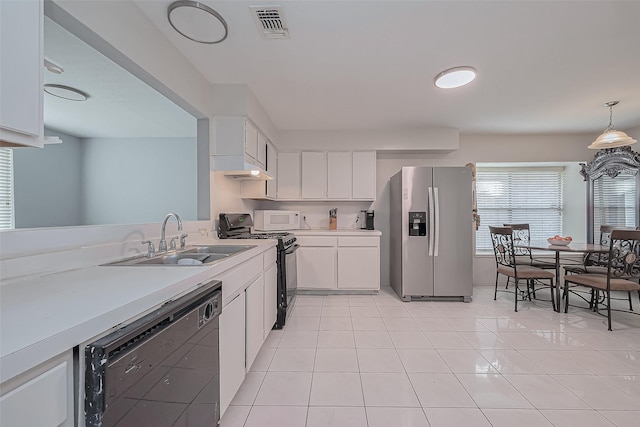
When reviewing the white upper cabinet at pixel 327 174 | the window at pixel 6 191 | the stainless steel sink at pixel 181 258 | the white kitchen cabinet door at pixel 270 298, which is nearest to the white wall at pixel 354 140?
the white upper cabinet at pixel 327 174

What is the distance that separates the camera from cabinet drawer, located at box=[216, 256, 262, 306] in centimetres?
141

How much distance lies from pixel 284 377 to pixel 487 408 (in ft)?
4.31

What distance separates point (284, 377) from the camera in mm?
1882

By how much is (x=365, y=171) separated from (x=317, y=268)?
1.66 meters

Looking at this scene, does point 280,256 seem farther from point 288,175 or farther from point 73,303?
point 73,303

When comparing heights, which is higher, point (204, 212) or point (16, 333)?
point (204, 212)

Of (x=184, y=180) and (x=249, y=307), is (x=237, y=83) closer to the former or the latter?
(x=249, y=307)

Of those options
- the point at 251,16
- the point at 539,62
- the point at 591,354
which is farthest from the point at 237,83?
the point at 591,354

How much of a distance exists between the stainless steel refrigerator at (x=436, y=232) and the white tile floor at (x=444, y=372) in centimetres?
52

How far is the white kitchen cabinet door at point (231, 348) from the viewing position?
1.38m

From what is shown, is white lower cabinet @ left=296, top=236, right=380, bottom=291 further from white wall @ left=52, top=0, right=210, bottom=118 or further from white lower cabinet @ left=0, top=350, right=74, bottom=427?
white lower cabinet @ left=0, top=350, right=74, bottom=427

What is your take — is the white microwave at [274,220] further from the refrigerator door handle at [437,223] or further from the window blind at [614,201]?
the window blind at [614,201]

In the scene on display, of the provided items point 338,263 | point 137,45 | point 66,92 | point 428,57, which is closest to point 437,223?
point 338,263

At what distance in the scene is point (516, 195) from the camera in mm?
4617
